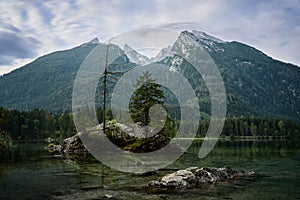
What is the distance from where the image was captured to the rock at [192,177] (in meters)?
18.2

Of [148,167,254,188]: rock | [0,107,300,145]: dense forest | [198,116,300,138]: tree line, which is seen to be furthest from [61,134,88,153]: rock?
[198,116,300,138]: tree line

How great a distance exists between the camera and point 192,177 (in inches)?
768

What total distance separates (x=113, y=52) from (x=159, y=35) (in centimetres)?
815

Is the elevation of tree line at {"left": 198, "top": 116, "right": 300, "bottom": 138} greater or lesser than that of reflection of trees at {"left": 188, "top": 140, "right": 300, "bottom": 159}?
greater

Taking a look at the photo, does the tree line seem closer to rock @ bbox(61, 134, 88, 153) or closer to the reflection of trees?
the reflection of trees

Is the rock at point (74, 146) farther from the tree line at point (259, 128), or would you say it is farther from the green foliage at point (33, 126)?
the tree line at point (259, 128)

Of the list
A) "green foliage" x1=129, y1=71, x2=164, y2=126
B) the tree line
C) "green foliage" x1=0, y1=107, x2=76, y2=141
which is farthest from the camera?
the tree line

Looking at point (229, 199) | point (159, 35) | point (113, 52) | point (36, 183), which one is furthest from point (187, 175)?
point (113, 52)

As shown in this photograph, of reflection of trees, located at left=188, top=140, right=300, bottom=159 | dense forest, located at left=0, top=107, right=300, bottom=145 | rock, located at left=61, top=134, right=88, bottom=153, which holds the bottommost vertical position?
reflection of trees, located at left=188, top=140, right=300, bottom=159

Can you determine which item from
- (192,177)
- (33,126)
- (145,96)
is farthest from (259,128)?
(192,177)

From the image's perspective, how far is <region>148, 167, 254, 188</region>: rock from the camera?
1817 centimetres

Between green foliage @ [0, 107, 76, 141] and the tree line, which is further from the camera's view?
the tree line

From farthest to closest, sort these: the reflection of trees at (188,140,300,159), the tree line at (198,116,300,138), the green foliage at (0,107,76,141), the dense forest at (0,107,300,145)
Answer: the tree line at (198,116,300,138), the dense forest at (0,107,300,145), the green foliage at (0,107,76,141), the reflection of trees at (188,140,300,159)

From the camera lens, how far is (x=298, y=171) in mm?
25422
